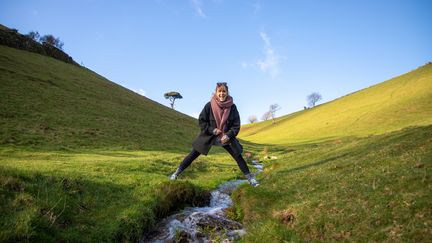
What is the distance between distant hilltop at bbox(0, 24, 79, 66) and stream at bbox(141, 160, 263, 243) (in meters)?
67.7

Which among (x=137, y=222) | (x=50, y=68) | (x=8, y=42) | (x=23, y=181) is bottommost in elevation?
(x=137, y=222)

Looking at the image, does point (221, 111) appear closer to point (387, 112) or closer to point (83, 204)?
point (83, 204)

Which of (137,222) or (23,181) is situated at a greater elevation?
(23,181)

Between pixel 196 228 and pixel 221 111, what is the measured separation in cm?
505

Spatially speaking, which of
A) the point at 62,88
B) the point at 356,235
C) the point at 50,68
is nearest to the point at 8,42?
the point at 50,68

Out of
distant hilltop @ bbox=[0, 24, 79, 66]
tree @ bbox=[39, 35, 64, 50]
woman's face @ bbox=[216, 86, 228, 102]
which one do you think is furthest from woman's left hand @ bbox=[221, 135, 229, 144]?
tree @ bbox=[39, 35, 64, 50]

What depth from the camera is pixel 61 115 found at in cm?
3512

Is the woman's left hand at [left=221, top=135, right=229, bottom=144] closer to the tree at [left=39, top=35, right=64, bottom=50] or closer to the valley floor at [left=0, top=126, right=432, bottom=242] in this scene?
the valley floor at [left=0, top=126, right=432, bottom=242]

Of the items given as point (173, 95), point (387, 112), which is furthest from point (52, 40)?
point (387, 112)

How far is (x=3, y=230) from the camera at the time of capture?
5918mm

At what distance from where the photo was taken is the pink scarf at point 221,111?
40.7ft

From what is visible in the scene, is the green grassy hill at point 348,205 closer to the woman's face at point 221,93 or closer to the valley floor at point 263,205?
the valley floor at point 263,205

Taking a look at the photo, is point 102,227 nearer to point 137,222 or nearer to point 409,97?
point 137,222

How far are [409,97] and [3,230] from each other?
271ft
